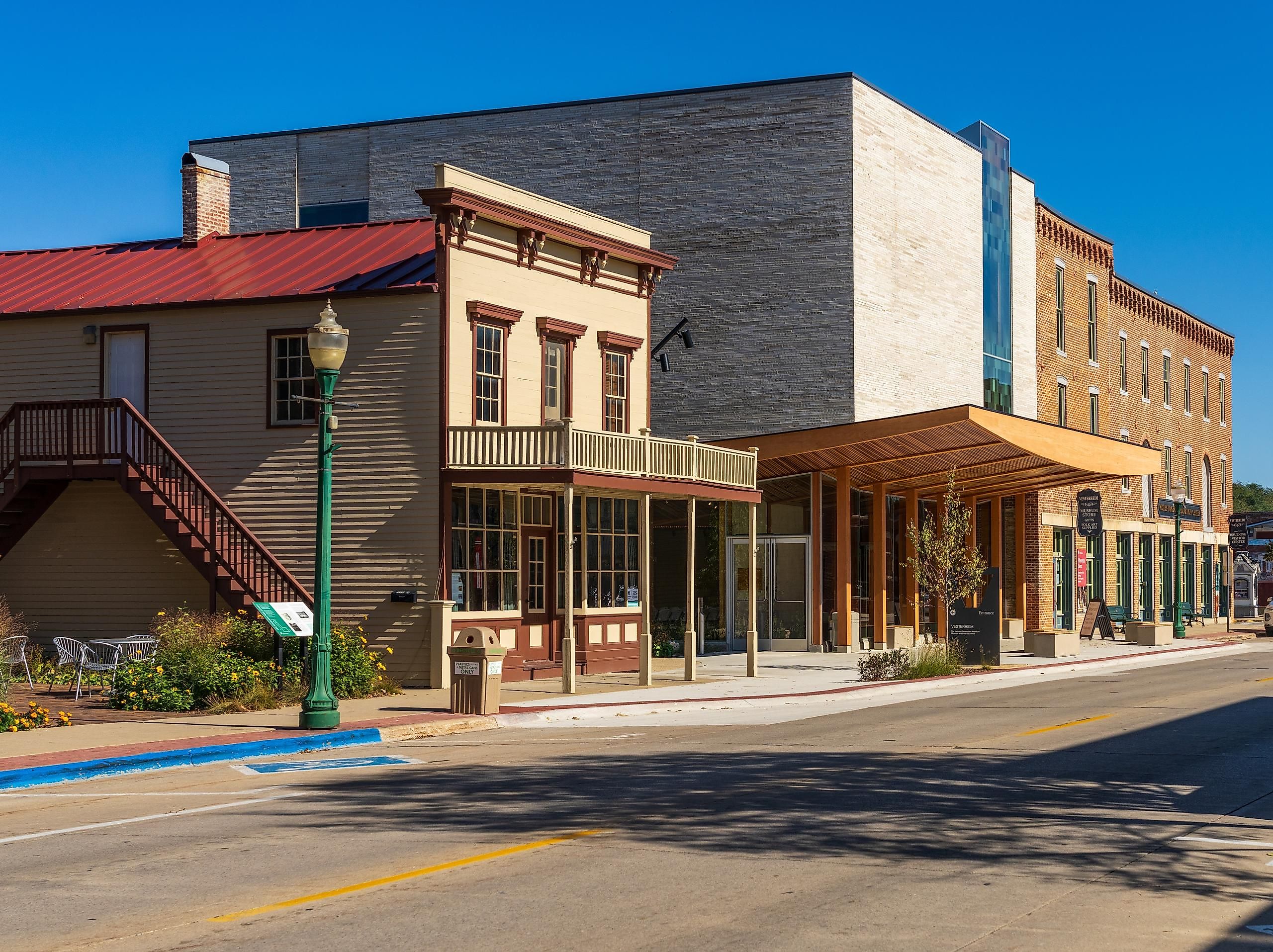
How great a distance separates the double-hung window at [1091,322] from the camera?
53.9 metres

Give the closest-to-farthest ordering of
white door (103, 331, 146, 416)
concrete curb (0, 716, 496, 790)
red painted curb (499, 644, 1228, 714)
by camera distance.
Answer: concrete curb (0, 716, 496, 790) < red painted curb (499, 644, 1228, 714) < white door (103, 331, 146, 416)

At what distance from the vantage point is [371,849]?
1058cm

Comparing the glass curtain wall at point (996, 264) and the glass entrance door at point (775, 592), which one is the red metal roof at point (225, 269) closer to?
the glass entrance door at point (775, 592)

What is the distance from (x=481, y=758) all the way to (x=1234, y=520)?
57.4 metres

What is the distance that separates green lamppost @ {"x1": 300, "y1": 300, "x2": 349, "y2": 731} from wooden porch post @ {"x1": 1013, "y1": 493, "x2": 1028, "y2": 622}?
31.1 meters

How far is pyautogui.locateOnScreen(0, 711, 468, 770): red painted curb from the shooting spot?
1541 centimetres

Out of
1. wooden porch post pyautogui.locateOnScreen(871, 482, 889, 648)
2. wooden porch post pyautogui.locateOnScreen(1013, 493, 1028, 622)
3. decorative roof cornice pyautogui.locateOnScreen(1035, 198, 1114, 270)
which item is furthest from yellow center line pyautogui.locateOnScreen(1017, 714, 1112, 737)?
decorative roof cornice pyautogui.locateOnScreen(1035, 198, 1114, 270)

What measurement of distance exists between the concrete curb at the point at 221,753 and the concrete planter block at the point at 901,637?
1931cm

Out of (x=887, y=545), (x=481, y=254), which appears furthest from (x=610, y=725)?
(x=887, y=545)

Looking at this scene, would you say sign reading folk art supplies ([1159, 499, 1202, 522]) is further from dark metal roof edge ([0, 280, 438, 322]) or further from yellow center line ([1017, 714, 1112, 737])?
dark metal roof edge ([0, 280, 438, 322])

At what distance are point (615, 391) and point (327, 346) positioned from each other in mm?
11828

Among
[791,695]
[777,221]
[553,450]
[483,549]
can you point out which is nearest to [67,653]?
[483,549]

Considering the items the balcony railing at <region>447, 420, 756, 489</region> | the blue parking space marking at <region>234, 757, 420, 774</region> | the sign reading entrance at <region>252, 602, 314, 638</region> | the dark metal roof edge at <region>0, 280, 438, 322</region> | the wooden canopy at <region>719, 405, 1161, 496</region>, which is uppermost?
the dark metal roof edge at <region>0, 280, 438, 322</region>

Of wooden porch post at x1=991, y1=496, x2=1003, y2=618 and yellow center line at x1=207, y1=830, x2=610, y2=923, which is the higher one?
wooden porch post at x1=991, y1=496, x2=1003, y2=618
